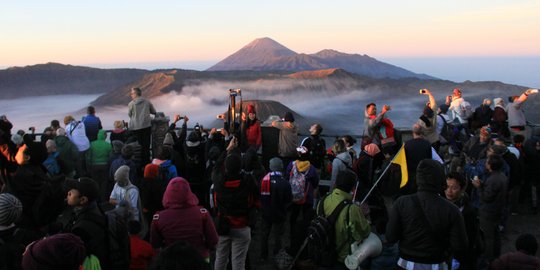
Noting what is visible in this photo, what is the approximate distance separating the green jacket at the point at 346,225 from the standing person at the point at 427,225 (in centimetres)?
61

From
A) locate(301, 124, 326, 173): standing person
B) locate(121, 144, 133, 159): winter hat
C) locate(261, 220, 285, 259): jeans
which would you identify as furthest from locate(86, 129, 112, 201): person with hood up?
locate(301, 124, 326, 173): standing person

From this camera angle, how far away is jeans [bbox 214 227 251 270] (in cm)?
555

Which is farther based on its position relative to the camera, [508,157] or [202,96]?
[202,96]

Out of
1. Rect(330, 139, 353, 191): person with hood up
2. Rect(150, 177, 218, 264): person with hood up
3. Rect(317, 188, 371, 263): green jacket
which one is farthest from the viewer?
Rect(330, 139, 353, 191): person with hood up

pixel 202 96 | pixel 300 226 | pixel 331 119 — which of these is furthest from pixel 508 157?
pixel 202 96

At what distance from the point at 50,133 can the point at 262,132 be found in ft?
11.4

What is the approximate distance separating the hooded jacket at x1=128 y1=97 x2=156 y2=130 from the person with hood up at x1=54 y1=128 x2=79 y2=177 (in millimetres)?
1670

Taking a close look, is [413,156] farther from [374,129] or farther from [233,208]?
[233,208]

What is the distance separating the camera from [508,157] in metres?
7.23

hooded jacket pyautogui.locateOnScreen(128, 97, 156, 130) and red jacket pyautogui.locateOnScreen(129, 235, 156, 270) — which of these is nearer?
red jacket pyautogui.locateOnScreen(129, 235, 156, 270)

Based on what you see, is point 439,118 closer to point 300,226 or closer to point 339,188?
Result: point 300,226

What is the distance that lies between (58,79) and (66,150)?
30.6 metres

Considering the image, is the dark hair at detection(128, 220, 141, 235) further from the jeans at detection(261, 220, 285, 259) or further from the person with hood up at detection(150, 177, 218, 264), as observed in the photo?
the jeans at detection(261, 220, 285, 259)

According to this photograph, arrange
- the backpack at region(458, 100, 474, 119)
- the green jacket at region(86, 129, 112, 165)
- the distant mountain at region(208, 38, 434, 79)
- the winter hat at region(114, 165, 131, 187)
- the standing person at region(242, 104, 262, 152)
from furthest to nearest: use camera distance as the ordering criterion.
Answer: the distant mountain at region(208, 38, 434, 79) < the backpack at region(458, 100, 474, 119) < the standing person at region(242, 104, 262, 152) < the green jacket at region(86, 129, 112, 165) < the winter hat at region(114, 165, 131, 187)
